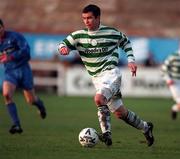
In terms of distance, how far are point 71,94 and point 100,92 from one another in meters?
19.2

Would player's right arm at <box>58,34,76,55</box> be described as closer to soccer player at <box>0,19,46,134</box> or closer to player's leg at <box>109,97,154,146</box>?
player's leg at <box>109,97,154,146</box>

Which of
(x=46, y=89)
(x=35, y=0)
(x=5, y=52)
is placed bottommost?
(x=46, y=89)

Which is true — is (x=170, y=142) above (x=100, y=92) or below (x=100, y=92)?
below

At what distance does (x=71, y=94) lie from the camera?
30.8 meters

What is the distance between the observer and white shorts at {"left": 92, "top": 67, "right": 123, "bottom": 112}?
459 inches

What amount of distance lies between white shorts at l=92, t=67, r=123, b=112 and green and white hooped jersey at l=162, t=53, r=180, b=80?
26.7ft

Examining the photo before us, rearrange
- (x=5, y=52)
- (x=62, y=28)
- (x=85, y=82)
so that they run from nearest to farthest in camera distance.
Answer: (x=5, y=52) < (x=85, y=82) < (x=62, y=28)

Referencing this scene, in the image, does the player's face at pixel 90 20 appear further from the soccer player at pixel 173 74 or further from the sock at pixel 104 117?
the soccer player at pixel 173 74

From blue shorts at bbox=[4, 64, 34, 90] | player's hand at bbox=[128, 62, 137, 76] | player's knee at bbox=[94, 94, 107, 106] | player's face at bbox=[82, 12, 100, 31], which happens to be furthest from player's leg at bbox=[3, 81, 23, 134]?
player's hand at bbox=[128, 62, 137, 76]

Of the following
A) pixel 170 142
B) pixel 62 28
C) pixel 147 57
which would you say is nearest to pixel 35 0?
pixel 62 28

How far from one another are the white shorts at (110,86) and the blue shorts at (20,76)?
3.63 meters

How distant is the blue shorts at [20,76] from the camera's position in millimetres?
15273

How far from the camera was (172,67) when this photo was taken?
2017cm

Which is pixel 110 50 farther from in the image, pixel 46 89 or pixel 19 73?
pixel 46 89
